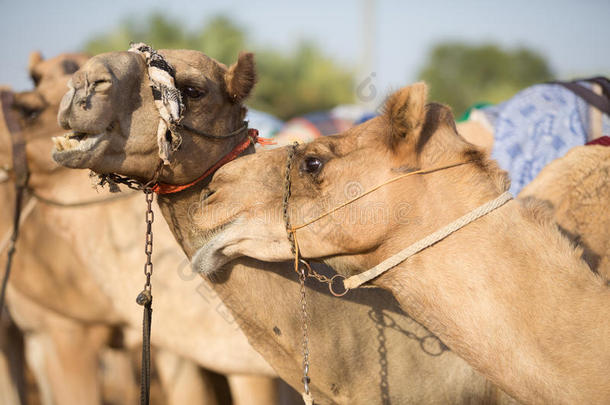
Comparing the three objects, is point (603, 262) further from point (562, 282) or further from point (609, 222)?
point (562, 282)

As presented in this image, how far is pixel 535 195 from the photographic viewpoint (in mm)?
2850

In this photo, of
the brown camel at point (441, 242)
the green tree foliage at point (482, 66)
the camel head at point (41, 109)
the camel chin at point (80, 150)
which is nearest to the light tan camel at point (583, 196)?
the brown camel at point (441, 242)

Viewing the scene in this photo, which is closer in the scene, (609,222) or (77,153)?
(77,153)

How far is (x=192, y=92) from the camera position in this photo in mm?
2572

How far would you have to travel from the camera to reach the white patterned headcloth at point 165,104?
2.43 meters

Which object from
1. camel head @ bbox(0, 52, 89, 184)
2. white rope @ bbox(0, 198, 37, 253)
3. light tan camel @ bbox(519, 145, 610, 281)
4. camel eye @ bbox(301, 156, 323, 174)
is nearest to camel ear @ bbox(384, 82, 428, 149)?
camel eye @ bbox(301, 156, 323, 174)

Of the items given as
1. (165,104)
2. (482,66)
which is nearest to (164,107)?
(165,104)

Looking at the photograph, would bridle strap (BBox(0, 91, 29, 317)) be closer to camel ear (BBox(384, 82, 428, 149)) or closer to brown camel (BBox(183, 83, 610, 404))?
brown camel (BBox(183, 83, 610, 404))

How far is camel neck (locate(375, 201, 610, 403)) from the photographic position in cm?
194

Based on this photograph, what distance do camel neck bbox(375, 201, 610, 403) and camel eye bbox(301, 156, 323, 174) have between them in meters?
0.50

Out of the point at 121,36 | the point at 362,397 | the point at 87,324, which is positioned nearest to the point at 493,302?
the point at 362,397

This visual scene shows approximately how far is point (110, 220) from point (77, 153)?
2266 mm

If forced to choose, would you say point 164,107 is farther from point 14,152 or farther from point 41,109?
point 14,152

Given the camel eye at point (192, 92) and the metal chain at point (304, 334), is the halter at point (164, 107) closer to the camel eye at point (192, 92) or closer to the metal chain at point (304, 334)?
the camel eye at point (192, 92)
